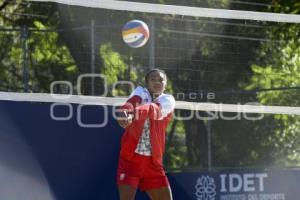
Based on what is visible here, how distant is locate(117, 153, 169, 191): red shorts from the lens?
28.4 ft

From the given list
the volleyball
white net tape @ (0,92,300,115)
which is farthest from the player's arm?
white net tape @ (0,92,300,115)

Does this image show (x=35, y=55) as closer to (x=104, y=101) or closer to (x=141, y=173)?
(x=104, y=101)

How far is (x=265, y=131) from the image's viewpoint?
1327 cm

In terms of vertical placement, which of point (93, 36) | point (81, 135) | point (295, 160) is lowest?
point (295, 160)

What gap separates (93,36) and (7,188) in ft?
6.94

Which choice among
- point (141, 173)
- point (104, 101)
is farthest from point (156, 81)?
point (104, 101)

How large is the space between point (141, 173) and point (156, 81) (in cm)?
90

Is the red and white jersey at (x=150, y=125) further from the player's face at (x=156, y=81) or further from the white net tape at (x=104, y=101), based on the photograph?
the white net tape at (x=104, y=101)

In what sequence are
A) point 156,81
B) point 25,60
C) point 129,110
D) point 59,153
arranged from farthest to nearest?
point 25,60 → point 59,153 → point 156,81 → point 129,110

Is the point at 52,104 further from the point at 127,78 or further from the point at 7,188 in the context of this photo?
the point at 127,78

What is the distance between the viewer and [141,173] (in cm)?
869

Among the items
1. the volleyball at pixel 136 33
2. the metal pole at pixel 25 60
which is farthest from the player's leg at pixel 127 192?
the metal pole at pixel 25 60

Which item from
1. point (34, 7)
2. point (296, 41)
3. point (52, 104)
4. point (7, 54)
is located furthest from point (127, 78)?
point (34, 7)

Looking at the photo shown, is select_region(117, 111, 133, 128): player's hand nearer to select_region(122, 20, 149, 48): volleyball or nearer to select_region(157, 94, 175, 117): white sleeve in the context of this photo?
select_region(157, 94, 175, 117): white sleeve
